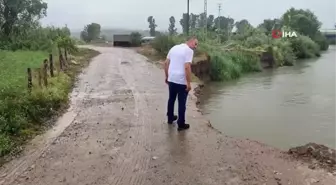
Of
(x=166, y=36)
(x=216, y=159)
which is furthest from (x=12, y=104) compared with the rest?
(x=166, y=36)

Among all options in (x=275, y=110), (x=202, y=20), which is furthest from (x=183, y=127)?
(x=202, y=20)

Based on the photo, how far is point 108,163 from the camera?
6520 millimetres

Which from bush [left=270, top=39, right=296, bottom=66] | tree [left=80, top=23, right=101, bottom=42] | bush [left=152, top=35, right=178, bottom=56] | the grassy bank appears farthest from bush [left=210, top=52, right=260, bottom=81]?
tree [left=80, top=23, right=101, bottom=42]

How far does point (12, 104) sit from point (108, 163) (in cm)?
328

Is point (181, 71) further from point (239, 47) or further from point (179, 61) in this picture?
point (239, 47)

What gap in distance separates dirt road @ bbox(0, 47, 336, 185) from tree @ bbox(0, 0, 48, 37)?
2078 centimetres

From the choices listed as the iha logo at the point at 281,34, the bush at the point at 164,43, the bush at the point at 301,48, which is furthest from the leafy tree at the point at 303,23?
the bush at the point at 164,43

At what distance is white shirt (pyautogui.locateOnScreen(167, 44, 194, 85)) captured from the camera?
8328 mm

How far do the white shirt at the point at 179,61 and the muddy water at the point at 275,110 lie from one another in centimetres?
254

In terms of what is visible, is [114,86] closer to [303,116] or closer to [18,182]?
[303,116]

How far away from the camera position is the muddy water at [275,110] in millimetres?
10570

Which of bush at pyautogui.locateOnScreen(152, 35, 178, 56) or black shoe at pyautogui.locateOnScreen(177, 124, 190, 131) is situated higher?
bush at pyautogui.locateOnScreen(152, 35, 178, 56)

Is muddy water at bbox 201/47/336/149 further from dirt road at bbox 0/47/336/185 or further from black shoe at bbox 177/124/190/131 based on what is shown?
black shoe at bbox 177/124/190/131

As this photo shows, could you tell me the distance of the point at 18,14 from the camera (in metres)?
29.9
